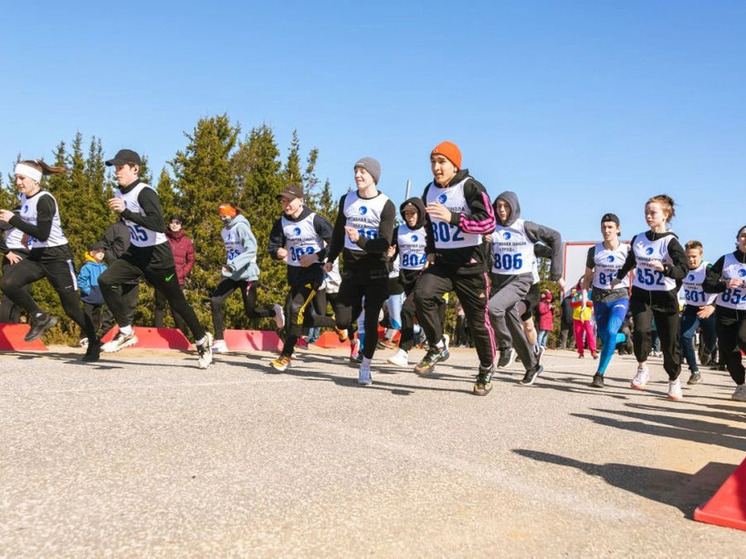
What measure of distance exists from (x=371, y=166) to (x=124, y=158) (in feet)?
8.54

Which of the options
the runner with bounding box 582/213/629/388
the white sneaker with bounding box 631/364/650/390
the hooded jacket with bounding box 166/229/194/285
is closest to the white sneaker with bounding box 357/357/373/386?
the runner with bounding box 582/213/629/388

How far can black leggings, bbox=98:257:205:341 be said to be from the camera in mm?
7516

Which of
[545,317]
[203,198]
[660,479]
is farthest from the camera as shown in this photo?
[203,198]

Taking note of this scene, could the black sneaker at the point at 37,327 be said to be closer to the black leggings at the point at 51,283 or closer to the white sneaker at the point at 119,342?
the black leggings at the point at 51,283

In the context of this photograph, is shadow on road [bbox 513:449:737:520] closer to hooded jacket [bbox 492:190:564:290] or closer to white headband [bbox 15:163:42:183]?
hooded jacket [bbox 492:190:564:290]

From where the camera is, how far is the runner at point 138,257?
23.6 feet

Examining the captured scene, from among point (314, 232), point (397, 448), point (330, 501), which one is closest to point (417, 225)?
point (314, 232)

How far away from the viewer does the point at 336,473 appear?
3262mm

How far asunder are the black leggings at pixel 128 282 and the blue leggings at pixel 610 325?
515cm

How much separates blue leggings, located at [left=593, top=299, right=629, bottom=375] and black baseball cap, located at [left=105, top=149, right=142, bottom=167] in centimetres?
611

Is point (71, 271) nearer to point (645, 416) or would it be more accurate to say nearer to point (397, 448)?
point (397, 448)

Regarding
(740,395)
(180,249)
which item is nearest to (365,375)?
(740,395)

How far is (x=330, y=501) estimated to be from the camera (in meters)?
2.79

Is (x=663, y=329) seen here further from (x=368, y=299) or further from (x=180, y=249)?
(x=180, y=249)
